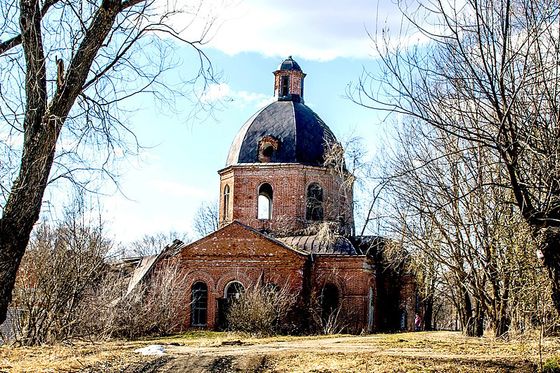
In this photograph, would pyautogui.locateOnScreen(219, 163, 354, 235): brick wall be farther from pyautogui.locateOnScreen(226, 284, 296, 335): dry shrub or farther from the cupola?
pyautogui.locateOnScreen(226, 284, 296, 335): dry shrub

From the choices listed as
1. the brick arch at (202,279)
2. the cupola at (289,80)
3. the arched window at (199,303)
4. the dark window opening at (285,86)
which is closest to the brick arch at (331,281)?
the brick arch at (202,279)

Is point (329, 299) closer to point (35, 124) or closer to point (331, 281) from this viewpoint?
point (331, 281)

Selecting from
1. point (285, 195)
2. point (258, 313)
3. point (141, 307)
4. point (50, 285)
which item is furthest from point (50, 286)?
point (285, 195)

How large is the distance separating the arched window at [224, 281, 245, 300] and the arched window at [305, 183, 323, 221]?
526 centimetres

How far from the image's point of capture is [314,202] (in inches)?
1394

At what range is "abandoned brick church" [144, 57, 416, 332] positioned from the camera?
32.1m

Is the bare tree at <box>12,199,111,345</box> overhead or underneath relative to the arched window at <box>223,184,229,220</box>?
underneath

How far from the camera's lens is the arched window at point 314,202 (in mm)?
35344

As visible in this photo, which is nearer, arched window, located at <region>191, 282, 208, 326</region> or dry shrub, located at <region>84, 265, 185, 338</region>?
dry shrub, located at <region>84, 265, 185, 338</region>

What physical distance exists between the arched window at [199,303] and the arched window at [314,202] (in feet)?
20.7

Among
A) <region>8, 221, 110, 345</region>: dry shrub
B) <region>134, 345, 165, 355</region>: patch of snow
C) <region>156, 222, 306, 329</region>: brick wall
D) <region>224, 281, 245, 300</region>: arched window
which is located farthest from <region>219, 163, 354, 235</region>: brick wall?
<region>134, 345, 165, 355</region>: patch of snow

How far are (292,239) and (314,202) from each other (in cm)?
229

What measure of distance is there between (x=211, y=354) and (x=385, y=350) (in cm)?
399

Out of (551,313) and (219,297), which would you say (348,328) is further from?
(551,313)
